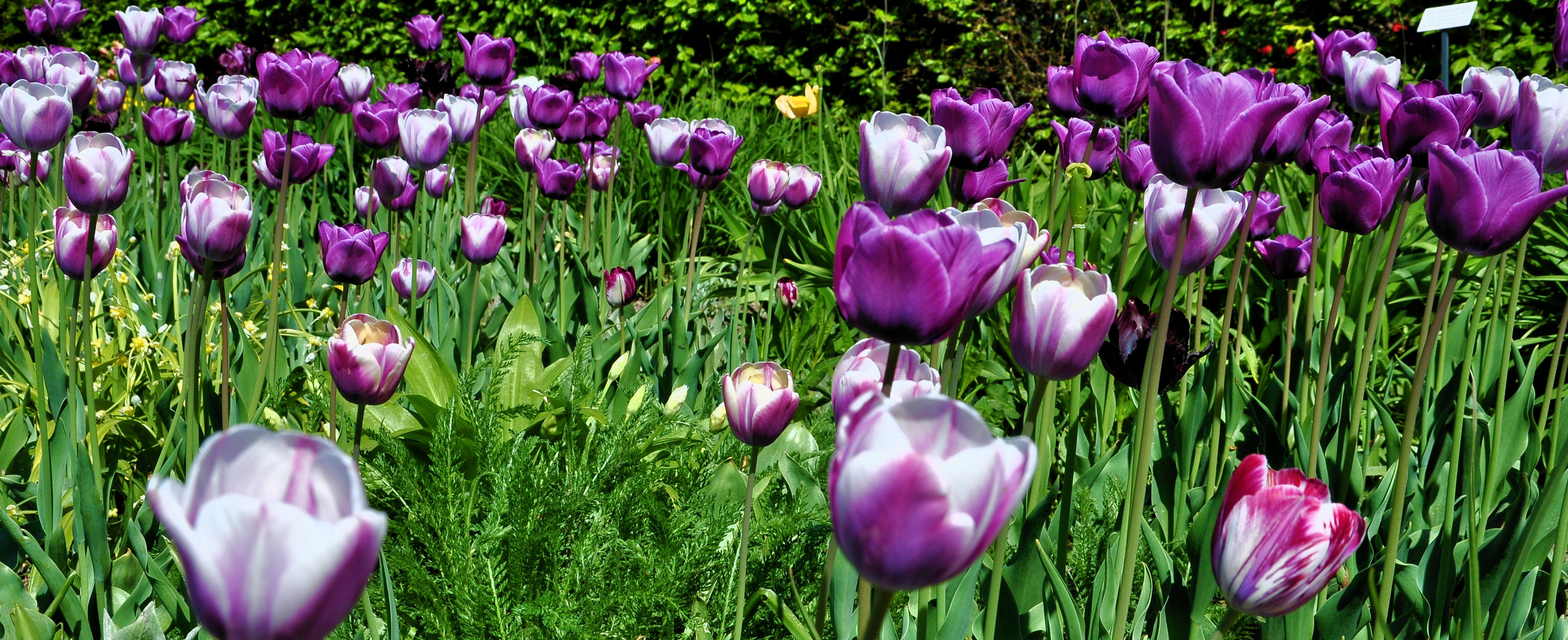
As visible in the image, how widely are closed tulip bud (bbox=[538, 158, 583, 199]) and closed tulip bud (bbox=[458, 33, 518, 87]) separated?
0.81 ft

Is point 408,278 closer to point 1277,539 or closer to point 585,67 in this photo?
point 585,67

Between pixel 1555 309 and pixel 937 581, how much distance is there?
331 centimetres

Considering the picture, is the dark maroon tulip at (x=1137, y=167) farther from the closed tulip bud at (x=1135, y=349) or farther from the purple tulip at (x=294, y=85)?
the purple tulip at (x=294, y=85)

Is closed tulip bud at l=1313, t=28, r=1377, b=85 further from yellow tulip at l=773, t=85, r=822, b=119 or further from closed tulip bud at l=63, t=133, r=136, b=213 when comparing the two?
closed tulip bud at l=63, t=133, r=136, b=213

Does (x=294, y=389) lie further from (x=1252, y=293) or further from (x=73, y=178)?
(x=1252, y=293)

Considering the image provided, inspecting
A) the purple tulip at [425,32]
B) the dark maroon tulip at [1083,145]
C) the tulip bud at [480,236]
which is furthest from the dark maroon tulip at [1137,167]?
the purple tulip at [425,32]

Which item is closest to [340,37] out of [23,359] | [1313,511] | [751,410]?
[23,359]

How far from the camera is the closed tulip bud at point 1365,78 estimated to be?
1.91 m

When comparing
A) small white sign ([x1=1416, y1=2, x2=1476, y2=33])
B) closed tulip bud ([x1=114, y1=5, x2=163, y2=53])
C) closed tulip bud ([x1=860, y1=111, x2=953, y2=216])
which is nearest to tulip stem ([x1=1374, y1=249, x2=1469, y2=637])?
closed tulip bud ([x1=860, y1=111, x2=953, y2=216])

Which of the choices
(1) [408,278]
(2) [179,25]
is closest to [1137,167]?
(1) [408,278]

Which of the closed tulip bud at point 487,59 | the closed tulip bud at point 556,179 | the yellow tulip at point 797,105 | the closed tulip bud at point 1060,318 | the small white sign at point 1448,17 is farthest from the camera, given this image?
the yellow tulip at point 797,105

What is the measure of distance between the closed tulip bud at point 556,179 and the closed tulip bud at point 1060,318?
1.91m

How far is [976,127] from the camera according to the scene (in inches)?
54.5

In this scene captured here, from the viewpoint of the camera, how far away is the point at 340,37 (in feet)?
26.8
